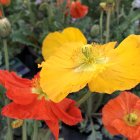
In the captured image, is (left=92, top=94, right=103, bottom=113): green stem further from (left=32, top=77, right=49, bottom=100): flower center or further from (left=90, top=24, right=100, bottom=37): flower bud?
(left=32, top=77, right=49, bottom=100): flower center

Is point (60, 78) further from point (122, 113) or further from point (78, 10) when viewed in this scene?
point (78, 10)

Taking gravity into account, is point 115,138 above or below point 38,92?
below

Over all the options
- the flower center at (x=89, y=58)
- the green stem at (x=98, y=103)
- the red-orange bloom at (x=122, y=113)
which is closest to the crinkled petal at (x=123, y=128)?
the red-orange bloom at (x=122, y=113)

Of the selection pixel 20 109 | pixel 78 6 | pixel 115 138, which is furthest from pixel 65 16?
pixel 20 109

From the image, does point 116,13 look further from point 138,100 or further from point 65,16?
point 138,100

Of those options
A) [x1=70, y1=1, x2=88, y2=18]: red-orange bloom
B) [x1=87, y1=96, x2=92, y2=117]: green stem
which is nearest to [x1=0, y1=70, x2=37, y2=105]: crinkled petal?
[x1=87, y1=96, x2=92, y2=117]: green stem
